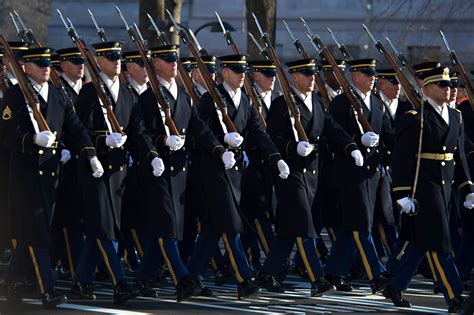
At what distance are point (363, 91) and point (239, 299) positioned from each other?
2212 mm

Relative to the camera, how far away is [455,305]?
12.4 metres

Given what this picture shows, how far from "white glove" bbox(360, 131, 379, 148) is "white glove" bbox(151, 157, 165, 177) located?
1914 mm

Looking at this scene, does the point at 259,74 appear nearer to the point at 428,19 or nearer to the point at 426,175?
the point at 426,175

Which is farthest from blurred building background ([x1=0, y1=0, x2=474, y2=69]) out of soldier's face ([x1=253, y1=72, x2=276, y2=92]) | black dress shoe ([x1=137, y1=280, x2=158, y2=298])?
black dress shoe ([x1=137, y1=280, x2=158, y2=298])

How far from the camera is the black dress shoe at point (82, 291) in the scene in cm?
1308

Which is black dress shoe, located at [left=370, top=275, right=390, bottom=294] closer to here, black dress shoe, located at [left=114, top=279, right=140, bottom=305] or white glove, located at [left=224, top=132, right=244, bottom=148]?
white glove, located at [left=224, top=132, right=244, bottom=148]

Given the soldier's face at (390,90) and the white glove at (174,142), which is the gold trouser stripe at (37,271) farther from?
the soldier's face at (390,90)

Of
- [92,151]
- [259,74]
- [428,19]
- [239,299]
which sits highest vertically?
[428,19]

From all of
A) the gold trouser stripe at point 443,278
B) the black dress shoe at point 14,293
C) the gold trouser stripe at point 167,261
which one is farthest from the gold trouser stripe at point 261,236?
the black dress shoe at point 14,293

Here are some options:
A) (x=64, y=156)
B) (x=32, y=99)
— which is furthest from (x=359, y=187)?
(x=32, y=99)

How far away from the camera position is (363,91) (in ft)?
46.9

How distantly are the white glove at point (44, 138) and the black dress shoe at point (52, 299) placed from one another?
1.11m

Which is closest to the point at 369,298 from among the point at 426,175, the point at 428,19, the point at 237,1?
the point at 426,175

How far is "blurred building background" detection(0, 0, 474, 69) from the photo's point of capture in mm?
36250
